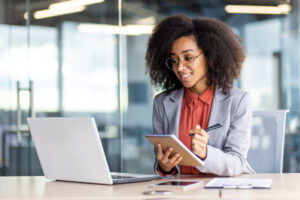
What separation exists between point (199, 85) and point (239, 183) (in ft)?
2.65

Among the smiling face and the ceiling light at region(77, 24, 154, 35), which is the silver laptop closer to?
the smiling face

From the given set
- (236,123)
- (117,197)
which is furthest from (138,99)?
(117,197)

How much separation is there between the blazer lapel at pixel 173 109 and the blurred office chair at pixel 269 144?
41cm

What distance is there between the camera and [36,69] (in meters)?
4.72

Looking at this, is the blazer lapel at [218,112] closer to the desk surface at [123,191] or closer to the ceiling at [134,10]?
the desk surface at [123,191]

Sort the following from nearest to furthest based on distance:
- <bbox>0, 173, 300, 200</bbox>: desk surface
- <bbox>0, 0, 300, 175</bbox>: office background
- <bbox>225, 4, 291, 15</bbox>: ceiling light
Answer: <bbox>0, 173, 300, 200</bbox>: desk surface < <bbox>0, 0, 300, 175</bbox>: office background < <bbox>225, 4, 291, 15</bbox>: ceiling light

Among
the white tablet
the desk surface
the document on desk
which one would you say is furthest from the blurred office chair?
the white tablet

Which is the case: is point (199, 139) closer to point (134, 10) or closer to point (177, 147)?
point (177, 147)

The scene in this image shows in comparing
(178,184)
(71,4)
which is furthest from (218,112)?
(71,4)

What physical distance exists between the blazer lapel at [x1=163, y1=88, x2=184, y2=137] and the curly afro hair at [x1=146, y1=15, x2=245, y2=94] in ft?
0.40

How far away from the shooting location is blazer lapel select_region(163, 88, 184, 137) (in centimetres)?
247

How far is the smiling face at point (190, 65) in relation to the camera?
242 cm

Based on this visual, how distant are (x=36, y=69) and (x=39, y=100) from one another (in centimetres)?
31

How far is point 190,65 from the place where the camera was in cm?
242
